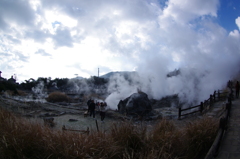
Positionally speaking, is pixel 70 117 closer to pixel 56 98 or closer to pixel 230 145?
pixel 230 145

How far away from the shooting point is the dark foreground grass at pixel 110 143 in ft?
11.2

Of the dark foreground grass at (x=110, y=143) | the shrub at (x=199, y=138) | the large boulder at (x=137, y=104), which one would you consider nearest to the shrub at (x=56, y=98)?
the large boulder at (x=137, y=104)

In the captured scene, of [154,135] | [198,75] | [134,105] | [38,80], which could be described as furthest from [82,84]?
[154,135]

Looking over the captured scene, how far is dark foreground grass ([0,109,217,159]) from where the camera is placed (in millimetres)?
3414

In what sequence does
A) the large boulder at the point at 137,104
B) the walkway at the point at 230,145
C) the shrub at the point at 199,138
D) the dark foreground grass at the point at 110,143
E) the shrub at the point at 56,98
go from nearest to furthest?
the dark foreground grass at the point at 110,143 → the walkway at the point at 230,145 → the shrub at the point at 199,138 → the large boulder at the point at 137,104 → the shrub at the point at 56,98

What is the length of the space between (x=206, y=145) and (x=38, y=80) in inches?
2072

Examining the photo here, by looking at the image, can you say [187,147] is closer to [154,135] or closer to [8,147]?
[154,135]

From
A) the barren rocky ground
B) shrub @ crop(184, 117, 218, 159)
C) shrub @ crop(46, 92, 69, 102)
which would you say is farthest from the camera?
shrub @ crop(46, 92, 69, 102)

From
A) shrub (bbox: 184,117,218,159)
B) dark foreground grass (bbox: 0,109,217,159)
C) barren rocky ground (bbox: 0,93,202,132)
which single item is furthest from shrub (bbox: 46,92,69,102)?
shrub (bbox: 184,117,218,159)

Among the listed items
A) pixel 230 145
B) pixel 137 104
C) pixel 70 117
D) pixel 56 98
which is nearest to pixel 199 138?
pixel 230 145

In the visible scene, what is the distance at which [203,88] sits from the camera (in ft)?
90.3

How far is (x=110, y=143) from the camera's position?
3.77 metres

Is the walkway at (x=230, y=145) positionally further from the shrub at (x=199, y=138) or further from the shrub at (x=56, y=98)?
the shrub at (x=56, y=98)

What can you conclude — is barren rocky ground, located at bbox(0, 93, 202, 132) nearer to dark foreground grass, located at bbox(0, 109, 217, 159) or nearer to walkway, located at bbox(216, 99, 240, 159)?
dark foreground grass, located at bbox(0, 109, 217, 159)
